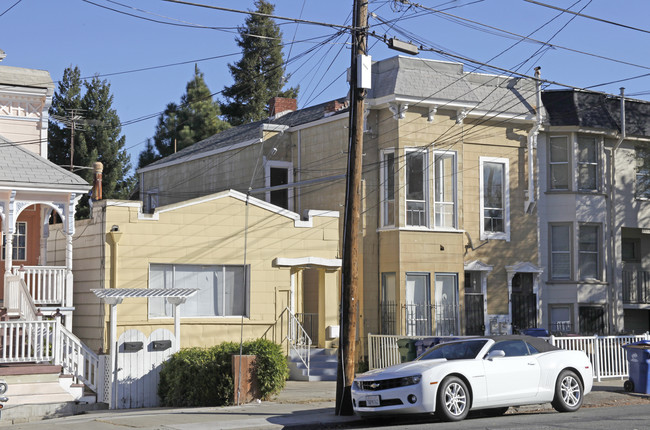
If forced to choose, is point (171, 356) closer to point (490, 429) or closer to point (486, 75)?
point (490, 429)

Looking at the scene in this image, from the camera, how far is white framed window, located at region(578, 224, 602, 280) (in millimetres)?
29359

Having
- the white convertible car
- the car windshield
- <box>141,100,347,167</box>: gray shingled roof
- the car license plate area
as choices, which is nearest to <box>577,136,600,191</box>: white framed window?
<box>141,100,347,167</box>: gray shingled roof

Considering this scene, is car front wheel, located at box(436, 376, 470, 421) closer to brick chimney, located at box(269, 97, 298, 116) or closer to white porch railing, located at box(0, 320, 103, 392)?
white porch railing, located at box(0, 320, 103, 392)

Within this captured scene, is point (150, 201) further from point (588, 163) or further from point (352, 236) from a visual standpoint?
→ point (352, 236)

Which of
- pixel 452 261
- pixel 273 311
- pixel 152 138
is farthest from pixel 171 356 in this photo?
pixel 152 138

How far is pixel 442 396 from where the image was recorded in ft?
48.6

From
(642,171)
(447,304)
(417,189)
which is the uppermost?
(642,171)

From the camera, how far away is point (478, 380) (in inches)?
604

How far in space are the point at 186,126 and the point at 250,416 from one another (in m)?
41.3

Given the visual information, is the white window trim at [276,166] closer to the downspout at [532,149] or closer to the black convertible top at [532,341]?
the downspout at [532,149]

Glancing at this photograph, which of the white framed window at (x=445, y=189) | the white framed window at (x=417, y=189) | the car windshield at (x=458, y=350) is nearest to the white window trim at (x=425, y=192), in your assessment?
the white framed window at (x=417, y=189)

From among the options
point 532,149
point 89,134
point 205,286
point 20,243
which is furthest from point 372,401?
point 89,134

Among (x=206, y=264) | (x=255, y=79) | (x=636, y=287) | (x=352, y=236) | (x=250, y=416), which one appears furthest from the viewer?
(x=255, y=79)

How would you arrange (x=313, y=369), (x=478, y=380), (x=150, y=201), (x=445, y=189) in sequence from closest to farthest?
(x=478, y=380) → (x=313, y=369) → (x=445, y=189) → (x=150, y=201)
